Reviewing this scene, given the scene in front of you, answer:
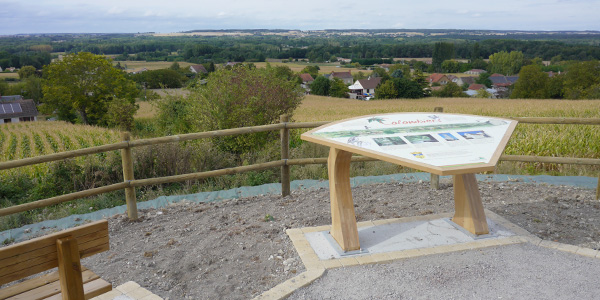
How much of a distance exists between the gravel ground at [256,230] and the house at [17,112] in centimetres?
6127

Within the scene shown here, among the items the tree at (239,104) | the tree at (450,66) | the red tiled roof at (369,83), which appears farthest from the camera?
the tree at (450,66)

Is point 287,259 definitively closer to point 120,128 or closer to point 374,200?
point 374,200

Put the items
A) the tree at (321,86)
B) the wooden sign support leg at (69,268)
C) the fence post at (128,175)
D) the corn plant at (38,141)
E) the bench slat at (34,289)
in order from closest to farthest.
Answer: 1. the wooden sign support leg at (69,268)
2. the bench slat at (34,289)
3. the fence post at (128,175)
4. the corn plant at (38,141)
5. the tree at (321,86)

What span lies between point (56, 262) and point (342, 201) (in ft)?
8.28

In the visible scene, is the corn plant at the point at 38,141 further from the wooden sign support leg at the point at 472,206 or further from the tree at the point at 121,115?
the wooden sign support leg at the point at 472,206

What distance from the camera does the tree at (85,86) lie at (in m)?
38.2

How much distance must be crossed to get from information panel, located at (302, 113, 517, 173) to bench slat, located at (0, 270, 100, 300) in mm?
2186

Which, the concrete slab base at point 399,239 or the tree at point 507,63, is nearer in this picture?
the concrete slab base at point 399,239

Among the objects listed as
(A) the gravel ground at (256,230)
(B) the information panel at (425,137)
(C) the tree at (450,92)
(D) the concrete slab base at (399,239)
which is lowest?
(C) the tree at (450,92)

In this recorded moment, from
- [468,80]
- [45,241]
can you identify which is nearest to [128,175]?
[45,241]

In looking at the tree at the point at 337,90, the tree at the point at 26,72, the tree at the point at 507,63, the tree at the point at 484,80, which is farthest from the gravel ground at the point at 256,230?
the tree at the point at 507,63

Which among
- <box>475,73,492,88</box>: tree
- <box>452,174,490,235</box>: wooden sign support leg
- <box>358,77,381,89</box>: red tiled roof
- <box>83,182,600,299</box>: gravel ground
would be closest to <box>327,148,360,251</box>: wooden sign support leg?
<box>83,182,600,299</box>: gravel ground

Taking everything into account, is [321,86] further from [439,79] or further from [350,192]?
[350,192]

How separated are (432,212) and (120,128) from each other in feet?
92.9
